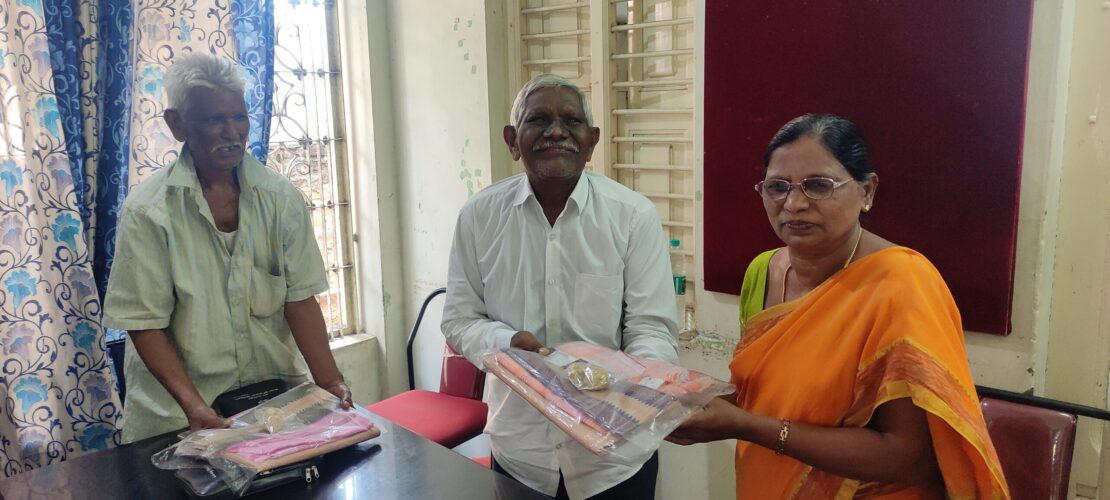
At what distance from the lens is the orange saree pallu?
129 cm

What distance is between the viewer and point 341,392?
6.51ft

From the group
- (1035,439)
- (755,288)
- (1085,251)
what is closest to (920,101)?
(1085,251)

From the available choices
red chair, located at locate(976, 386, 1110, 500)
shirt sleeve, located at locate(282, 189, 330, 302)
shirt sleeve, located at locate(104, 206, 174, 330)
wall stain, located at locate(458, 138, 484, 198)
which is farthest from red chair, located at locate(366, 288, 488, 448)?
red chair, located at locate(976, 386, 1110, 500)

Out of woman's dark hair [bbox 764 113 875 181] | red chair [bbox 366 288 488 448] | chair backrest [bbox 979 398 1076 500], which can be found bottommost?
red chair [bbox 366 288 488 448]

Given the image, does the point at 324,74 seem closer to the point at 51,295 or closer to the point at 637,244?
the point at 51,295

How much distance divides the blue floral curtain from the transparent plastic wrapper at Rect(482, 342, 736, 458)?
1.91 m

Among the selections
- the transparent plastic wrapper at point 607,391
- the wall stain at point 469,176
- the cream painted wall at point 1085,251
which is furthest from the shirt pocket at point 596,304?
the wall stain at point 469,176

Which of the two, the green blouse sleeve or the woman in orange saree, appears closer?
the woman in orange saree

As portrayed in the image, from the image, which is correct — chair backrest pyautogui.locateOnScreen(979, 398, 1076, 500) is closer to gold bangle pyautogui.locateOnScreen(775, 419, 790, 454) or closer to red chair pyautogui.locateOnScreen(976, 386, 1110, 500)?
red chair pyautogui.locateOnScreen(976, 386, 1110, 500)

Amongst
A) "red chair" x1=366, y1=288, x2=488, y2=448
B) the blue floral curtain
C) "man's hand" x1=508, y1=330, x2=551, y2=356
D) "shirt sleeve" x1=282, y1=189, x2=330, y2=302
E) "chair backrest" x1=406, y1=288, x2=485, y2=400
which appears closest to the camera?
"man's hand" x1=508, y1=330, x2=551, y2=356

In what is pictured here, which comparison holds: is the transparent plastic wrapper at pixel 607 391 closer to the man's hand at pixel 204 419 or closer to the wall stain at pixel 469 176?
the man's hand at pixel 204 419

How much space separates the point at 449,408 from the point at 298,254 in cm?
110

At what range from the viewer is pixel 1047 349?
1.95 meters

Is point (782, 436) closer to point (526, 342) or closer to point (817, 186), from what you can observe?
point (817, 186)
